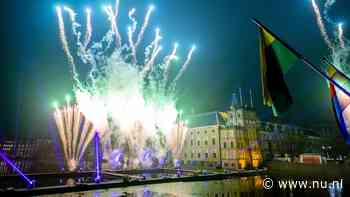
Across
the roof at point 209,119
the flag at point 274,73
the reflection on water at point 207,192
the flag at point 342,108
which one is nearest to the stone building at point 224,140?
the roof at point 209,119

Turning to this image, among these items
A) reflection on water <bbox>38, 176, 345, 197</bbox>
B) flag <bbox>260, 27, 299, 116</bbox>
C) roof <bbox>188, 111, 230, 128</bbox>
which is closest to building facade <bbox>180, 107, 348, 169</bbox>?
roof <bbox>188, 111, 230, 128</bbox>

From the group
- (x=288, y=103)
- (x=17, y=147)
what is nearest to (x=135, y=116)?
(x=288, y=103)

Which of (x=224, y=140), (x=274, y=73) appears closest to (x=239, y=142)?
(x=224, y=140)

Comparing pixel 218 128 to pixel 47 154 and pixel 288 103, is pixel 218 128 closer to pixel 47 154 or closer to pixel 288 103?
pixel 47 154

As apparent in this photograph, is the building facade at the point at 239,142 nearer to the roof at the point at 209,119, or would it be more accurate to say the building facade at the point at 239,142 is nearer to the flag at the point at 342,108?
the roof at the point at 209,119

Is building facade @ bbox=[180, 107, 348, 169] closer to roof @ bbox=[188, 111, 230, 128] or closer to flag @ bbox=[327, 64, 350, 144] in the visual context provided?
roof @ bbox=[188, 111, 230, 128]

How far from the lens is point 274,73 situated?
12352 millimetres

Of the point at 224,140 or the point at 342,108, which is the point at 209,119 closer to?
the point at 224,140

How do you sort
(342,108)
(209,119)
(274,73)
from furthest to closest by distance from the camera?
(209,119) < (342,108) < (274,73)

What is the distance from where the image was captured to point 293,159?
67.3 m

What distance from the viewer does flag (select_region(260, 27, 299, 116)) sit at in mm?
12109

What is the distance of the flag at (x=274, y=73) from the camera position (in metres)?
12.1

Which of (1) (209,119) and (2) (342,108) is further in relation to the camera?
(1) (209,119)

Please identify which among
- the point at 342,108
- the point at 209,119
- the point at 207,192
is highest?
the point at 209,119
